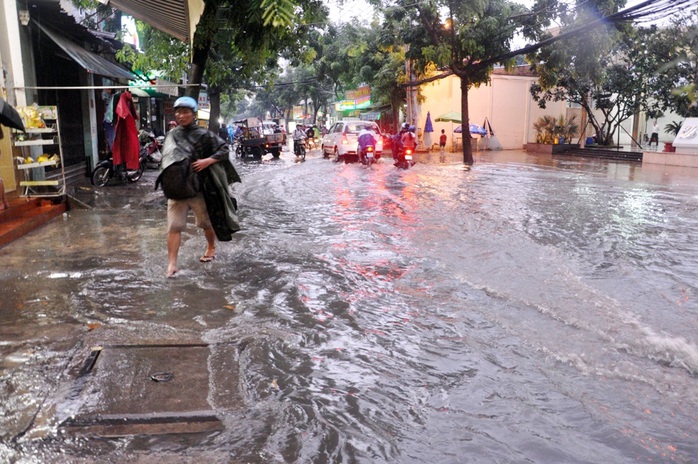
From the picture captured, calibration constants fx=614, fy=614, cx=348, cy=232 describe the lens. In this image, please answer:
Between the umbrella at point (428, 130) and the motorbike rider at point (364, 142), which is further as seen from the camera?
the umbrella at point (428, 130)

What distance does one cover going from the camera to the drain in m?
Result: 3.74

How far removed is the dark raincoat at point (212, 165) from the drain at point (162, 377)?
282 cm

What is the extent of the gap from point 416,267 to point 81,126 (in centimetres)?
1357

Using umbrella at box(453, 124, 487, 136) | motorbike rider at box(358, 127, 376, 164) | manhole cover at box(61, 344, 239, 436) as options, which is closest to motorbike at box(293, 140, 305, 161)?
motorbike rider at box(358, 127, 376, 164)

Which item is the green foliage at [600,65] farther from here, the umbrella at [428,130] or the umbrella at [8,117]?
the umbrella at [8,117]

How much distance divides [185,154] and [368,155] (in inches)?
618

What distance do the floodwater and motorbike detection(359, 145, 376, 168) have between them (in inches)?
454

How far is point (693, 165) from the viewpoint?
78.3 ft

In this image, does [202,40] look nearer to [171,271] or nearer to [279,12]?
[171,271]

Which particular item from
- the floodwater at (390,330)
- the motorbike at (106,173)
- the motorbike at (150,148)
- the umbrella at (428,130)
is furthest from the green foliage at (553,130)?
the motorbike at (106,173)

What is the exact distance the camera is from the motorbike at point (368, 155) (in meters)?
21.5

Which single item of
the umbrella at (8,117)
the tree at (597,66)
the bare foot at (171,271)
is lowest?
the bare foot at (171,271)

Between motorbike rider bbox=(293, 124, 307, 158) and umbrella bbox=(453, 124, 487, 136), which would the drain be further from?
umbrella bbox=(453, 124, 487, 136)

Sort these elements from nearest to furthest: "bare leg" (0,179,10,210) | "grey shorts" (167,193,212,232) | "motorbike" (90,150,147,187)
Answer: "grey shorts" (167,193,212,232), "bare leg" (0,179,10,210), "motorbike" (90,150,147,187)
